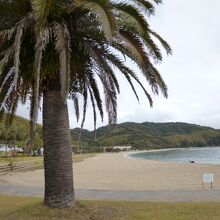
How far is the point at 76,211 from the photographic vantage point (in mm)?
12117

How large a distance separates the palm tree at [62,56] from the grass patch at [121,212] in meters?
0.45

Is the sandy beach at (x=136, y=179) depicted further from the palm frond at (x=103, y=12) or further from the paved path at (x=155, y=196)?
the palm frond at (x=103, y=12)

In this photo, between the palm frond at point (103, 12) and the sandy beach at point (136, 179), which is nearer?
the palm frond at point (103, 12)

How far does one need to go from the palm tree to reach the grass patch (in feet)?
1.46

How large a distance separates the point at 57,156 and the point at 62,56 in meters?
2.80

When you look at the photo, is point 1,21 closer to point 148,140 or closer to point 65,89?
point 65,89

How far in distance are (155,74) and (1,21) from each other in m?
4.35

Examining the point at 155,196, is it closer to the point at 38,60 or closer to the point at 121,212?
the point at 121,212

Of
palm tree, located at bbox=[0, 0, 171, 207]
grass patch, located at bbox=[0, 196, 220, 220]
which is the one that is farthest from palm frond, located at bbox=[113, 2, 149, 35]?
grass patch, located at bbox=[0, 196, 220, 220]

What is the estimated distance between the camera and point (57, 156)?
12273 mm

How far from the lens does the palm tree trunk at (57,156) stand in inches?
484

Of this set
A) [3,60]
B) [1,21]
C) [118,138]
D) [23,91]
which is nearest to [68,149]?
[23,91]

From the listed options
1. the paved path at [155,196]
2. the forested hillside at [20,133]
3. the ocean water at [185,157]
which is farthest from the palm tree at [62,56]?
the forested hillside at [20,133]

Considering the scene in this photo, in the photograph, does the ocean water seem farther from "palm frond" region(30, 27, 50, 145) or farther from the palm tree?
"palm frond" region(30, 27, 50, 145)
